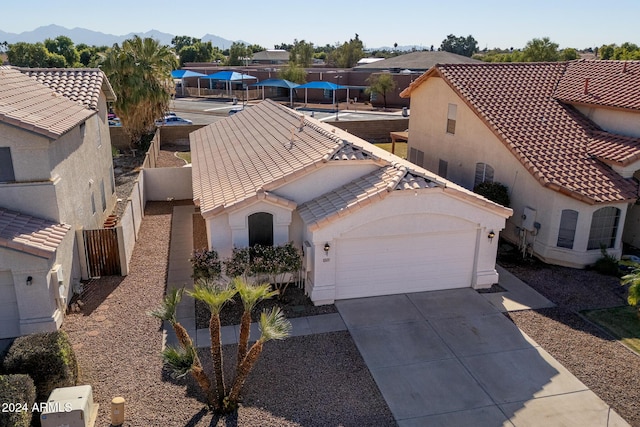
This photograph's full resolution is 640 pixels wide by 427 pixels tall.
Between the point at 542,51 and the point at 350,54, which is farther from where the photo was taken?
the point at 350,54

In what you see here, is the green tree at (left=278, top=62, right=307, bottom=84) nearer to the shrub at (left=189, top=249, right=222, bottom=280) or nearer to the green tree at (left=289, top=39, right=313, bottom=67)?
the green tree at (left=289, top=39, right=313, bottom=67)

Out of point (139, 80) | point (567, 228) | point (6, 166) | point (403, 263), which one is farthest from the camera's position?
point (139, 80)

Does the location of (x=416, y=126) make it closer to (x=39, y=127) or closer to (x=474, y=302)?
(x=474, y=302)

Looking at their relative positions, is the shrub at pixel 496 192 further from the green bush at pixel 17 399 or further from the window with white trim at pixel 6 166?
the green bush at pixel 17 399

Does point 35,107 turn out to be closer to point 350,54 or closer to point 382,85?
point 382,85

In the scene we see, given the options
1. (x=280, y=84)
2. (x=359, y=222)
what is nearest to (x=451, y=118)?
(x=359, y=222)
